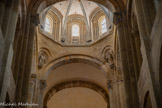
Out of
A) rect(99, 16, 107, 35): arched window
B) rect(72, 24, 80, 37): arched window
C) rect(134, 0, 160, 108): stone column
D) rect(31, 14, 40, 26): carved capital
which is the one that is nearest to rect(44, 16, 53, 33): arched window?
rect(72, 24, 80, 37): arched window

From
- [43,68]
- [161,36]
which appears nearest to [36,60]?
[43,68]

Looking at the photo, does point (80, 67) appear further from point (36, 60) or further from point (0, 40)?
point (0, 40)

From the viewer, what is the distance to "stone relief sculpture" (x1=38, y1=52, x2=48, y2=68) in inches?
735

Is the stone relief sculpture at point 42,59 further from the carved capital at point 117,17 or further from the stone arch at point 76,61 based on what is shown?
the carved capital at point 117,17

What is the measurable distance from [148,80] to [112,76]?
971 cm

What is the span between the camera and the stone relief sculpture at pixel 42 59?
18672 millimetres

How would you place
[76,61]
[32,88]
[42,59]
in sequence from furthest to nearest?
[76,61]
[42,59]
[32,88]

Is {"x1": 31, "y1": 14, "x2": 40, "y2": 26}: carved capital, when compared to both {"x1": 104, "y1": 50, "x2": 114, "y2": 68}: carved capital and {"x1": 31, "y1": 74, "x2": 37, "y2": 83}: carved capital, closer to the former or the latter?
{"x1": 31, "y1": 74, "x2": 37, "y2": 83}: carved capital

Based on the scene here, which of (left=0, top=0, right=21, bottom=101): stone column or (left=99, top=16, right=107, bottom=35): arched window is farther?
(left=99, top=16, right=107, bottom=35): arched window

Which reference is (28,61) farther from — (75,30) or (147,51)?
(75,30)

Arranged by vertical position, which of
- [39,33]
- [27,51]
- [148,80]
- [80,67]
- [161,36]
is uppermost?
[39,33]

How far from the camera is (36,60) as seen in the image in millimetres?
18375

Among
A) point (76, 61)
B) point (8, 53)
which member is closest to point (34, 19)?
point (8, 53)

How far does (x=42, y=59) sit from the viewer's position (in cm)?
1895
